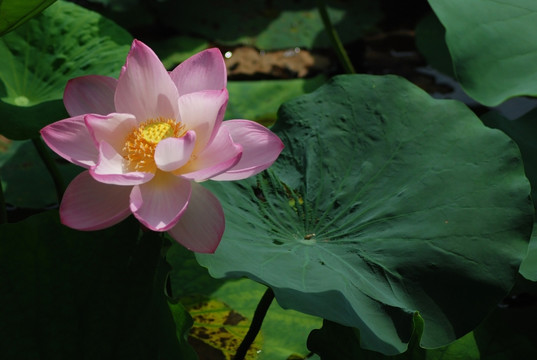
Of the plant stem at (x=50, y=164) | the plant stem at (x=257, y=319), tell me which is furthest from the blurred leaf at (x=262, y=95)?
the plant stem at (x=257, y=319)

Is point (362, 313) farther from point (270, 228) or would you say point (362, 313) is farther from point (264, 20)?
point (264, 20)

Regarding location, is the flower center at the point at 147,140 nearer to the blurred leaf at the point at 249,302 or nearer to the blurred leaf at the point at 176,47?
the blurred leaf at the point at 249,302

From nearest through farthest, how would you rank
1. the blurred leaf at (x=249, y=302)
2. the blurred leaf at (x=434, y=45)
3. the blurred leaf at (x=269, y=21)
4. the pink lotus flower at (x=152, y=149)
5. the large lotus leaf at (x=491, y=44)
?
the pink lotus flower at (x=152, y=149)
the large lotus leaf at (x=491, y=44)
the blurred leaf at (x=249, y=302)
the blurred leaf at (x=434, y=45)
the blurred leaf at (x=269, y=21)

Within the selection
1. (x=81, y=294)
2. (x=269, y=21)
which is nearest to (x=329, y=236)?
(x=81, y=294)

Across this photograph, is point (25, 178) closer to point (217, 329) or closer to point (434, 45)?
point (217, 329)

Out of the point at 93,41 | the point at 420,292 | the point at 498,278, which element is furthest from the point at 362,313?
the point at 93,41

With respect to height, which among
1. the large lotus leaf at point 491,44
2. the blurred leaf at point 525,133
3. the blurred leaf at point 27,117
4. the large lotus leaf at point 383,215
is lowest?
the blurred leaf at point 525,133
